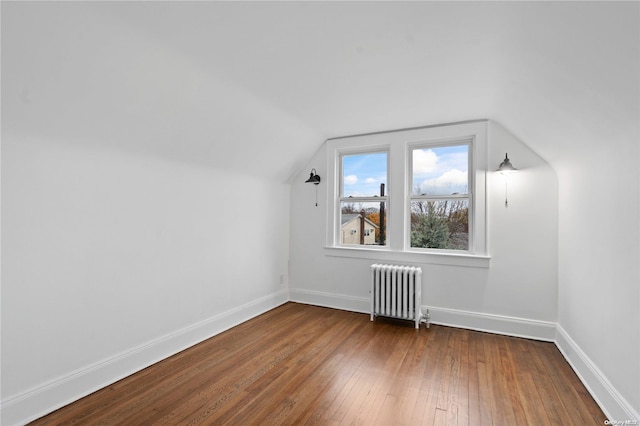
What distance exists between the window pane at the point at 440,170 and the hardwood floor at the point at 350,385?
1743 mm

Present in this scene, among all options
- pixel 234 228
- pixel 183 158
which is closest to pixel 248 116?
pixel 183 158

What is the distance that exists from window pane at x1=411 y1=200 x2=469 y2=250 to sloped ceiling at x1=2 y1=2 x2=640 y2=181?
3.69 ft

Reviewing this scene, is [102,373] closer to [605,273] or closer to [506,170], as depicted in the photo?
[605,273]

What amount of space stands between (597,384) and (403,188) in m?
2.52

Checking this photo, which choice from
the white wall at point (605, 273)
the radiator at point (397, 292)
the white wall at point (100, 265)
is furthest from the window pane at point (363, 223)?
the white wall at point (605, 273)

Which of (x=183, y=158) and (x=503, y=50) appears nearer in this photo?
(x=503, y=50)

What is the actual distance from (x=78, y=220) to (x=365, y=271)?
314 centimetres

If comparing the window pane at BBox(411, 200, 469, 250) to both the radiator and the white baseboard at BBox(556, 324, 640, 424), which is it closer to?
the radiator

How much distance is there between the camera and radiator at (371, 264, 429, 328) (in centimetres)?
354

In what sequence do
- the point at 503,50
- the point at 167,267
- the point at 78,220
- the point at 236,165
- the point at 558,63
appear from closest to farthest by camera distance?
1. the point at 558,63
2. the point at 503,50
3. the point at 78,220
4. the point at 167,267
5. the point at 236,165

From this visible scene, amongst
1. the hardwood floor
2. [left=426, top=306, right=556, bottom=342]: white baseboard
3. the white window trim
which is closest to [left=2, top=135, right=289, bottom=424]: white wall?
the hardwood floor

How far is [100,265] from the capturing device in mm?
2273

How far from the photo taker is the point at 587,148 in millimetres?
2264

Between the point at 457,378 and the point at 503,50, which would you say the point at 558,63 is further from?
the point at 457,378
